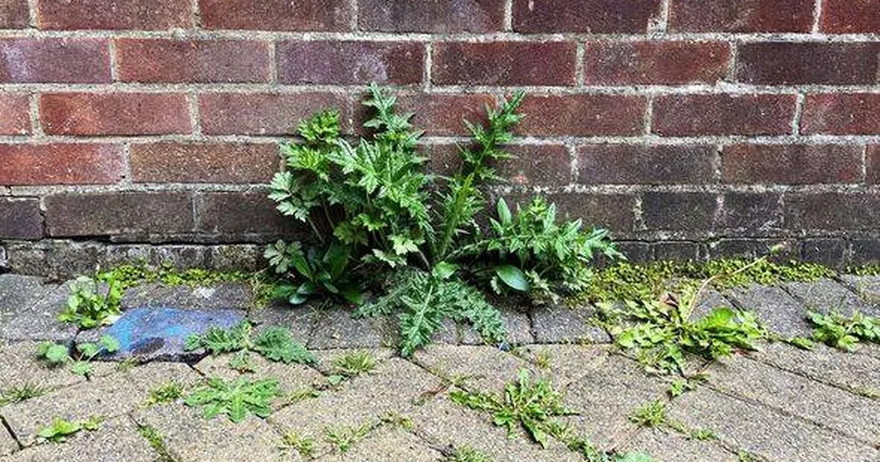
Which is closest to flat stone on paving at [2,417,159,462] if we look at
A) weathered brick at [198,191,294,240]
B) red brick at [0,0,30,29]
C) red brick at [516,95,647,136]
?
weathered brick at [198,191,294,240]

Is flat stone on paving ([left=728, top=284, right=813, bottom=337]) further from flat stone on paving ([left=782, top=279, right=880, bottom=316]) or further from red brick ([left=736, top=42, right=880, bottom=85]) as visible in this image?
red brick ([left=736, top=42, right=880, bottom=85])

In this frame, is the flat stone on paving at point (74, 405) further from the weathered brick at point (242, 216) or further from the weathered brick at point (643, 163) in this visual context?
the weathered brick at point (643, 163)

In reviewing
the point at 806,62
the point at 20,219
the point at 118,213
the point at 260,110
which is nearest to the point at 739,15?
the point at 806,62

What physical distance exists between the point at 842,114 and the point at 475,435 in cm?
148

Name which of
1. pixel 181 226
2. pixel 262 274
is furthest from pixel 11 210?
pixel 262 274

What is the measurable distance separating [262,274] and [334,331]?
0.39 meters

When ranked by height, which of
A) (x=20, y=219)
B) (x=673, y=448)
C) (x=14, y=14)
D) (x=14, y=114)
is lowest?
(x=673, y=448)

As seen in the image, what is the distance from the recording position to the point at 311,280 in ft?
6.77

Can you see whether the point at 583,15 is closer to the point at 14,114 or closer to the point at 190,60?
the point at 190,60

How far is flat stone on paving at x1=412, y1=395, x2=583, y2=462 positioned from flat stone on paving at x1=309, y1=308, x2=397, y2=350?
1.03 ft

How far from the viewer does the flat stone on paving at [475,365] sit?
172 cm

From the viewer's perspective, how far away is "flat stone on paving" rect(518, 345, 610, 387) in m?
1.76

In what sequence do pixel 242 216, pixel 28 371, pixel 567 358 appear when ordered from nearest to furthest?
pixel 28 371
pixel 567 358
pixel 242 216

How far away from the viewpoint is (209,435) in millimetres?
1500
